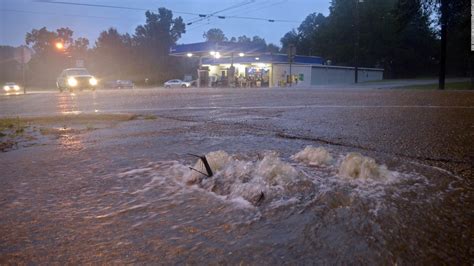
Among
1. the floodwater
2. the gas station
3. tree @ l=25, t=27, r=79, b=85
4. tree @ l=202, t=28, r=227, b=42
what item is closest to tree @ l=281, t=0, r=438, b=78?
the gas station

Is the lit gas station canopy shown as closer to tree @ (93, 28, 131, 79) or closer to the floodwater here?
tree @ (93, 28, 131, 79)

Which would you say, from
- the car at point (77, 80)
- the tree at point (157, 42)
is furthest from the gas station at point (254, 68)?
the tree at point (157, 42)

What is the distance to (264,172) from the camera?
2.27m

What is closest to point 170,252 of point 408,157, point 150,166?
point 150,166

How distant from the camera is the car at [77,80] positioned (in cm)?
2295

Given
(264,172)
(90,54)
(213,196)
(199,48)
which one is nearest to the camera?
(213,196)

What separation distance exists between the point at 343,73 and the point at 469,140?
50172mm

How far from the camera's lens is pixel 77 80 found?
23.0m

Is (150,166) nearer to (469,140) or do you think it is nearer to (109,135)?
(109,135)

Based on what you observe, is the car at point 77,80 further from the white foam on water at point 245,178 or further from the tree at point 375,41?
the tree at point 375,41

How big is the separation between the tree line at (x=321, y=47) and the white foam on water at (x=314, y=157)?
3943 centimetres

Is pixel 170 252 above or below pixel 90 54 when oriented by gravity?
below

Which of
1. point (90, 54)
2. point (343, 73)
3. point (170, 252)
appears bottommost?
point (170, 252)

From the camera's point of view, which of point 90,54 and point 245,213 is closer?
point 245,213
